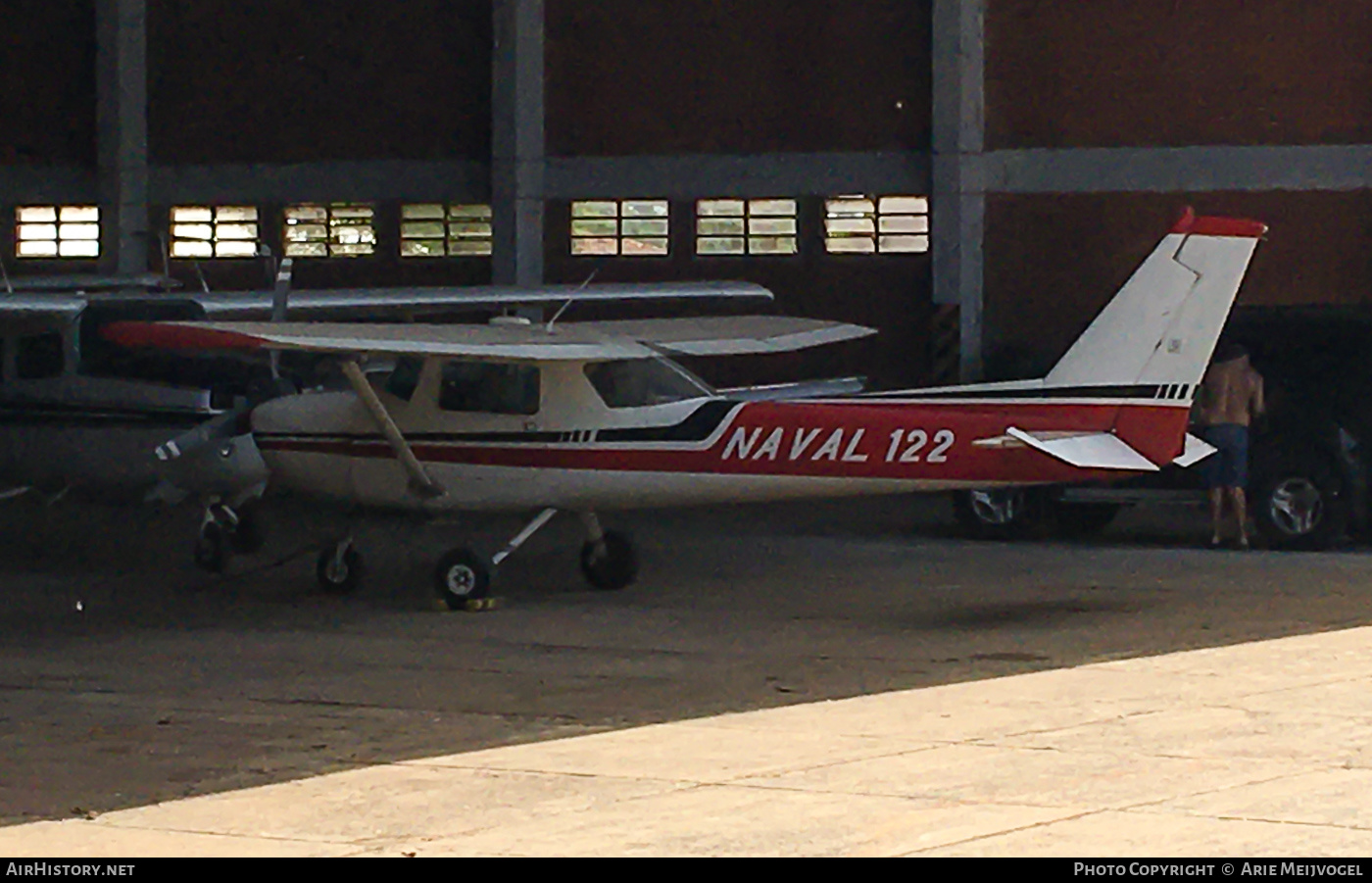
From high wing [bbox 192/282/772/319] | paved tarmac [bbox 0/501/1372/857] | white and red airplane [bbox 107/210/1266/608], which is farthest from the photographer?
high wing [bbox 192/282/772/319]

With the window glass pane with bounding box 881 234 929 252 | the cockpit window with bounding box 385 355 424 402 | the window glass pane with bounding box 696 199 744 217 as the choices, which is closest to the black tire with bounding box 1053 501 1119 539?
the cockpit window with bounding box 385 355 424 402

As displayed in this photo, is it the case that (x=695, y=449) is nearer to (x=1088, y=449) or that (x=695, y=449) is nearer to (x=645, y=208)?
(x=1088, y=449)

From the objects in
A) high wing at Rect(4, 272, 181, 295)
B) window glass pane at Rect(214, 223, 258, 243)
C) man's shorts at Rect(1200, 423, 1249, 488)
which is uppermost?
window glass pane at Rect(214, 223, 258, 243)

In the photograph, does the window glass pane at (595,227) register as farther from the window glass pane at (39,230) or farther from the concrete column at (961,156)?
the window glass pane at (39,230)

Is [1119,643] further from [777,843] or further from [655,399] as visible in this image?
[777,843]

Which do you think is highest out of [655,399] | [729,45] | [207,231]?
[729,45]

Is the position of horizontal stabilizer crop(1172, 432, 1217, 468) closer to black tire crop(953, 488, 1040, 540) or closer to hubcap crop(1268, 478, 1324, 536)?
hubcap crop(1268, 478, 1324, 536)

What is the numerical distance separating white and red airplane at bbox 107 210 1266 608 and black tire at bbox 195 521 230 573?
5.88ft

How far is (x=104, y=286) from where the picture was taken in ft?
83.8

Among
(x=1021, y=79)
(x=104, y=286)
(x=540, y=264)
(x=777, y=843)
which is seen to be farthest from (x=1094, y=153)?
(x=777, y=843)

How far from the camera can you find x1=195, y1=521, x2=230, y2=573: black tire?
1912 centimetres

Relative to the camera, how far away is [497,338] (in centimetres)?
1686

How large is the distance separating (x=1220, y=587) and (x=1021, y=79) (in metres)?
11.9

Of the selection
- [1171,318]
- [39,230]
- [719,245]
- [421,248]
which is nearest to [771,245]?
[719,245]
